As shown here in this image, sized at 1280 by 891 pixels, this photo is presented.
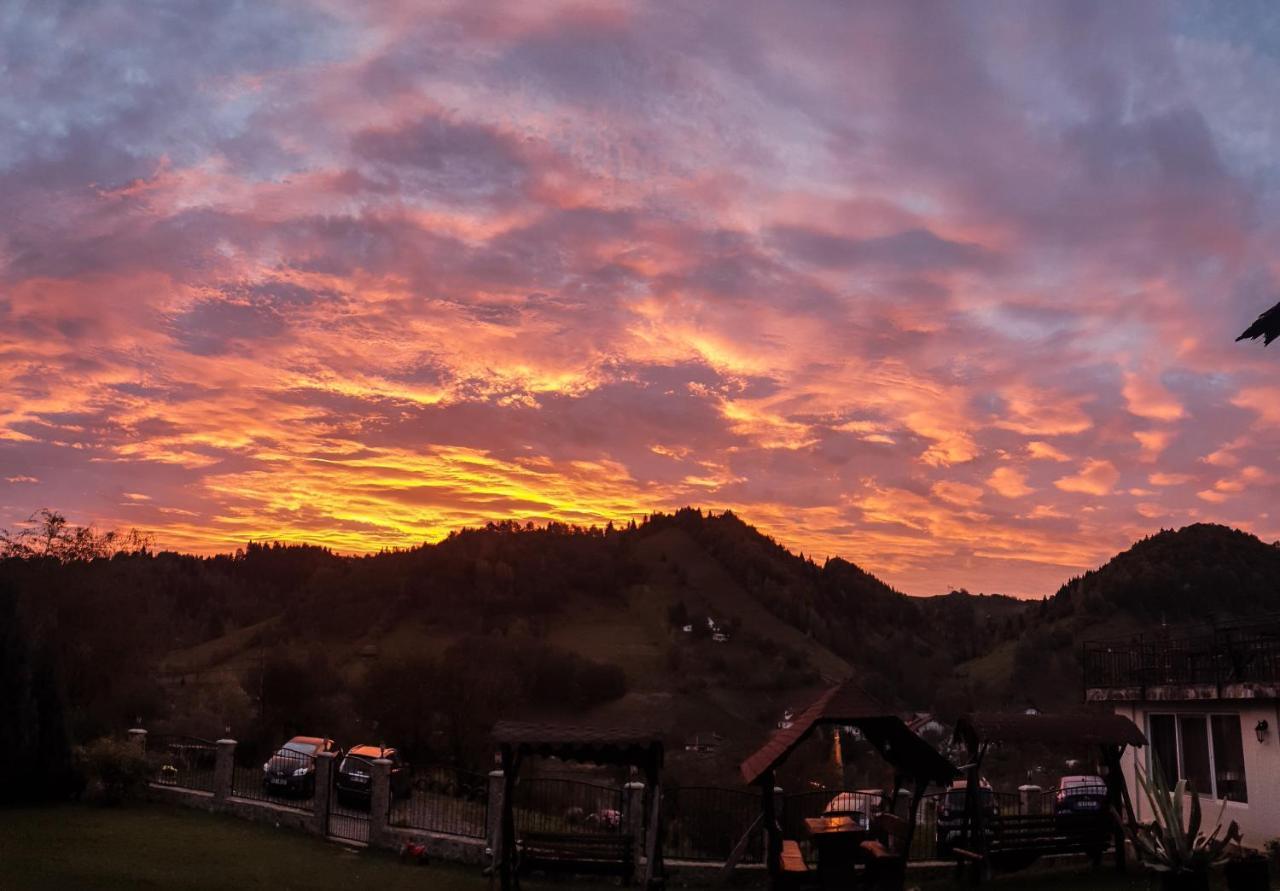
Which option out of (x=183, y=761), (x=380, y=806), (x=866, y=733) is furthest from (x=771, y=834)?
(x=183, y=761)

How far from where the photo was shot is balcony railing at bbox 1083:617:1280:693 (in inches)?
803

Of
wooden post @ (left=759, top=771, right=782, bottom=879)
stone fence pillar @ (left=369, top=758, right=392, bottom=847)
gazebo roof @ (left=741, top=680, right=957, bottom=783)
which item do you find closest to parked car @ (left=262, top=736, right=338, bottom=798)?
stone fence pillar @ (left=369, top=758, right=392, bottom=847)

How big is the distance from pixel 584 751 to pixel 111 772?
14197 millimetres

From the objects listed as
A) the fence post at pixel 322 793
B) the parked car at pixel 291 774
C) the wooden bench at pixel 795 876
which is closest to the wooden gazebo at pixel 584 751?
the wooden bench at pixel 795 876

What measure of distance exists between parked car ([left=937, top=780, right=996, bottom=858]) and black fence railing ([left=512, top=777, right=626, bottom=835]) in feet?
22.6

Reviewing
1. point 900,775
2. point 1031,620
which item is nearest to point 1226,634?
point 900,775

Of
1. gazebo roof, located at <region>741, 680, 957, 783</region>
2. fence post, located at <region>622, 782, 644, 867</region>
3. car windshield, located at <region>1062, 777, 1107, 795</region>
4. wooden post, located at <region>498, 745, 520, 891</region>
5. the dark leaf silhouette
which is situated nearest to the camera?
the dark leaf silhouette

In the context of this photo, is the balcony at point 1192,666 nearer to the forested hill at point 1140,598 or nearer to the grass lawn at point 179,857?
Result: the grass lawn at point 179,857

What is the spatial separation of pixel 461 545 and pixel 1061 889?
106 metres

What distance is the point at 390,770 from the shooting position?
74.7 feet

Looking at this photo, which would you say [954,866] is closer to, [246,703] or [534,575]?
[246,703]

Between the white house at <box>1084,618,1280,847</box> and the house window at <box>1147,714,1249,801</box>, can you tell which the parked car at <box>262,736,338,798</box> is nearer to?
the white house at <box>1084,618,1280,847</box>

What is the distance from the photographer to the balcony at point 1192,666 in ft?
66.3

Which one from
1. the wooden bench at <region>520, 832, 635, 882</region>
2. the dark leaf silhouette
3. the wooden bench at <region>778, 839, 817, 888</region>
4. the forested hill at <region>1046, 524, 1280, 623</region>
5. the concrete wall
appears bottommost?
the wooden bench at <region>520, 832, 635, 882</region>
